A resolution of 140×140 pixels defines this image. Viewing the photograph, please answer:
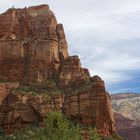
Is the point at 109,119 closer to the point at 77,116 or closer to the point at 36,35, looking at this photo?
the point at 77,116

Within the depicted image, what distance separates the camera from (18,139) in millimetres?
110625

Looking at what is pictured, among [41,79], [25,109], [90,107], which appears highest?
[41,79]

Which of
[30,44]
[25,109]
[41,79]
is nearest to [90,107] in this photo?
[25,109]

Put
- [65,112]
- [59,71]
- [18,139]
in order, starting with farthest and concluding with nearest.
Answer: [59,71]
[65,112]
[18,139]

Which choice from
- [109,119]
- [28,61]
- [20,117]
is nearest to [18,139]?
[20,117]

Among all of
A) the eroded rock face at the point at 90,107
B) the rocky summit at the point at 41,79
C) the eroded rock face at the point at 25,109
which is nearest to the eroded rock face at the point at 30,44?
the rocky summit at the point at 41,79

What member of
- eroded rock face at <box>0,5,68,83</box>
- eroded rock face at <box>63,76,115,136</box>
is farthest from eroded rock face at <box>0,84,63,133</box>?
eroded rock face at <box>0,5,68,83</box>

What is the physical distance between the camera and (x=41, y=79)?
139125 millimetres

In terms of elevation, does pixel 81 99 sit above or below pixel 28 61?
below

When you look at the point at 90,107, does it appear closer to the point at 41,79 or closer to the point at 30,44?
the point at 41,79

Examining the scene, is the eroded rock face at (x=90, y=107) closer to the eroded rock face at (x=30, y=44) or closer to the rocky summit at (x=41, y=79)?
the rocky summit at (x=41, y=79)

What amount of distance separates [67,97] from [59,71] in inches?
490

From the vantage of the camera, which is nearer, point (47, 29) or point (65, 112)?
point (65, 112)

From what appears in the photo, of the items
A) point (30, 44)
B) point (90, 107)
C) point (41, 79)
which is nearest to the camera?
point (90, 107)
